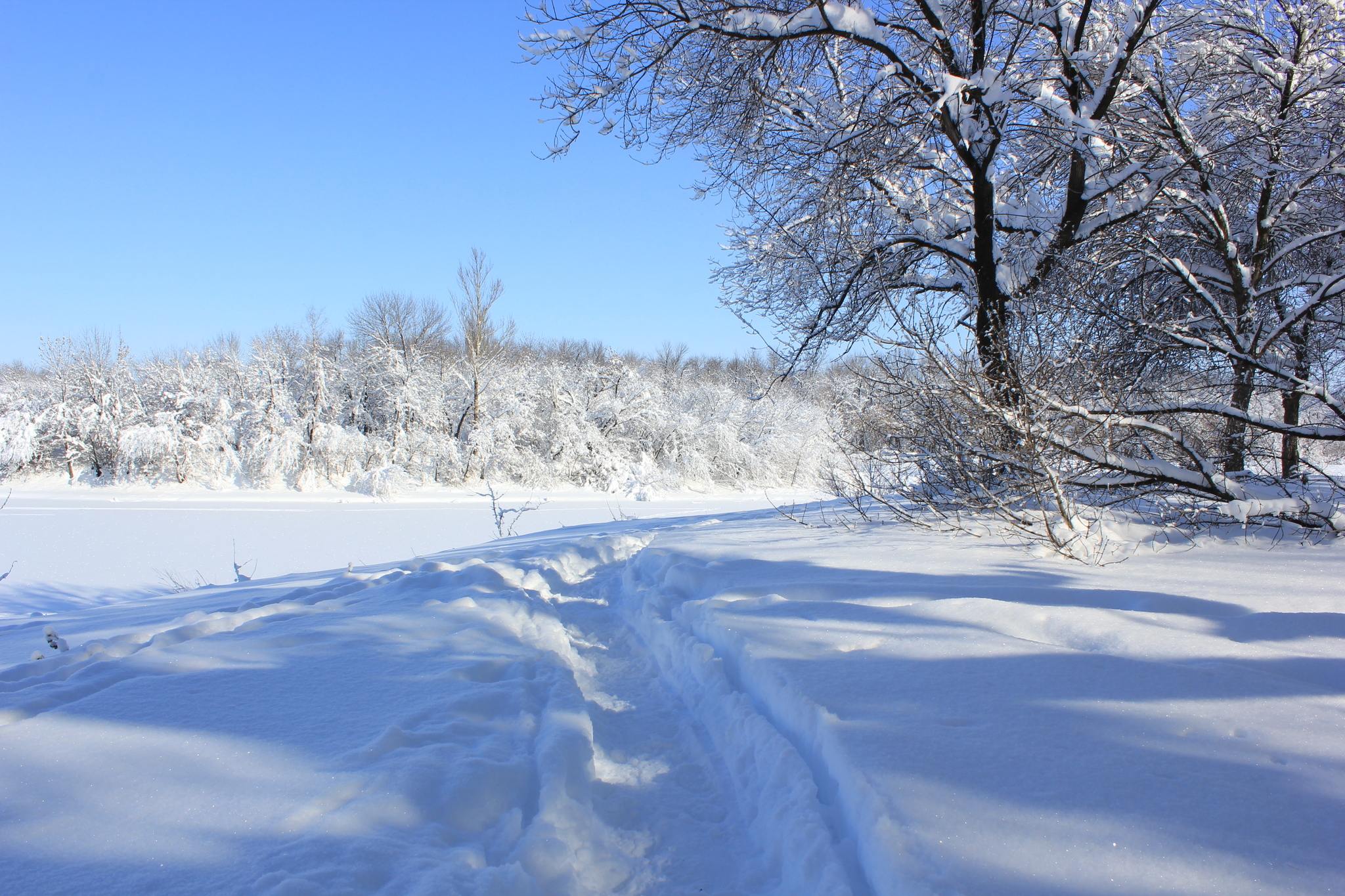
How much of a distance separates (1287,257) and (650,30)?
8984 mm

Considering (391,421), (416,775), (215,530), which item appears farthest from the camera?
(391,421)

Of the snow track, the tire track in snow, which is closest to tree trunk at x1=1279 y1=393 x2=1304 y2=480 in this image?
the tire track in snow

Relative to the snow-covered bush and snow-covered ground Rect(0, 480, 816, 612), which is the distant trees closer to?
snow-covered ground Rect(0, 480, 816, 612)

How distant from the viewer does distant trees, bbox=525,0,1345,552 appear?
4.48 m

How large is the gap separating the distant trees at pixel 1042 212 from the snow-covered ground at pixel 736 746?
1074mm

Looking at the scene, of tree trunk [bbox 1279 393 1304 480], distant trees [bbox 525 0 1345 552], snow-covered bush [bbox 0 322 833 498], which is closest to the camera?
distant trees [bbox 525 0 1345 552]

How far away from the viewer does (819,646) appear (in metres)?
2.93

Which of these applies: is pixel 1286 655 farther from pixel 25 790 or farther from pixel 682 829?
pixel 25 790

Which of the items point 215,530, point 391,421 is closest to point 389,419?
point 391,421

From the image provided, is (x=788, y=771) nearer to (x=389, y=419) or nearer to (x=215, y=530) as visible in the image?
(x=215, y=530)

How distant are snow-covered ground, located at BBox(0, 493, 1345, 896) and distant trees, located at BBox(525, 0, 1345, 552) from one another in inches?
42.3

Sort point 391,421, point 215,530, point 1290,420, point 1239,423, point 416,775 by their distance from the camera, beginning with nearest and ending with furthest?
point 416,775 < point 1239,423 < point 1290,420 < point 215,530 < point 391,421

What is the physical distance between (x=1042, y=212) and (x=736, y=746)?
588 cm

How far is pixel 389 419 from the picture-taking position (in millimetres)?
26922
